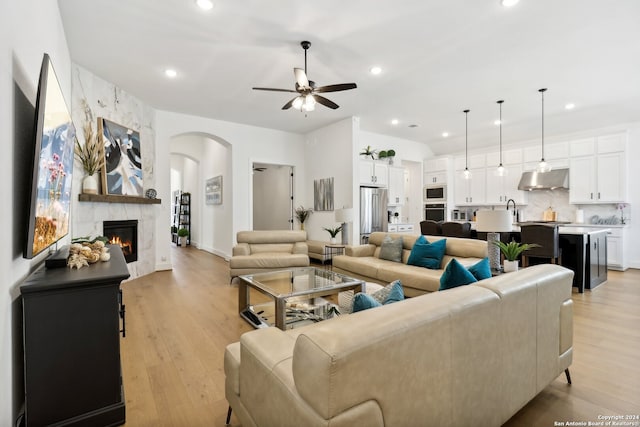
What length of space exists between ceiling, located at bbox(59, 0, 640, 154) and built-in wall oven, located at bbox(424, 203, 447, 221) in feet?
9.53

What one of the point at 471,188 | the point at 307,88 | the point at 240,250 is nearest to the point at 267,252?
the point at 240,250

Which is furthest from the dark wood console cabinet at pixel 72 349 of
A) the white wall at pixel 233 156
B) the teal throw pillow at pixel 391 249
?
the white wall at pixel 233 156

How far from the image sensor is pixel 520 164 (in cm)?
713

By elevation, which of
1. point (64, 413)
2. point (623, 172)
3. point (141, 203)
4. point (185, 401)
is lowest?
point (185, 401)

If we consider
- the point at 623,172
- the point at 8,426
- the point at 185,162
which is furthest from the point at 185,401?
the point at 185,162

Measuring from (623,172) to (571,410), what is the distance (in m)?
6.15

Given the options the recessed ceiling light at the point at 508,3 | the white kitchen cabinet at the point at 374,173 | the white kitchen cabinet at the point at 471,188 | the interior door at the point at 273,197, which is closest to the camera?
the recessed ceiling light at the point at 508,3

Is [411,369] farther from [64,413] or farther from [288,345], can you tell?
[64,413]

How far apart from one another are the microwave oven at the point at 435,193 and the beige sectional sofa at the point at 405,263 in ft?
13.4

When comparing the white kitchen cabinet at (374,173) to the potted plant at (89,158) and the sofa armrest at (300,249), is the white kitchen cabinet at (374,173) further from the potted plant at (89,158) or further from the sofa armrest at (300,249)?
the potted plant at (89,158)

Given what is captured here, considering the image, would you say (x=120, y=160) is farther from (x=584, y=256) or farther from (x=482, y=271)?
(x=584, y=256)

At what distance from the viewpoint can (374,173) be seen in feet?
22.3

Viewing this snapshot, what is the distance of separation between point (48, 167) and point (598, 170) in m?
8.29

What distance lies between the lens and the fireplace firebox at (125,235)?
4.74m
